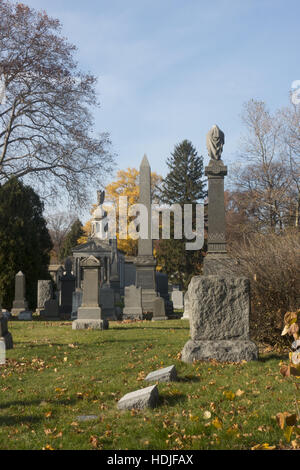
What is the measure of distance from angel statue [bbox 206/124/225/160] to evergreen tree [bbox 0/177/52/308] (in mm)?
11667

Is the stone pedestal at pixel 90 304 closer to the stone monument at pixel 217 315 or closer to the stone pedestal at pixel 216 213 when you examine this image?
the stone pedestal at pixel 216 213

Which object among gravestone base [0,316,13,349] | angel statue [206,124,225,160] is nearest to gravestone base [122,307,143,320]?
angel statue [206,124,225,160]

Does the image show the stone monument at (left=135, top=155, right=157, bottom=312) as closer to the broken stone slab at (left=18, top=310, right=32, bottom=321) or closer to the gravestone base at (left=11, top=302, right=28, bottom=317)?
the gravestone base at (left=11, top=302, right=28, bottom=317)

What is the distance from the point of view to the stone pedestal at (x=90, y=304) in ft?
41.5

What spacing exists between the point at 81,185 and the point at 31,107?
14.4 ft

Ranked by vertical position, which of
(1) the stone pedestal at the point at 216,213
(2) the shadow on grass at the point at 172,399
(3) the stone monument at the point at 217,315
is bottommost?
(2) the shadow on grass at the point at 172,399

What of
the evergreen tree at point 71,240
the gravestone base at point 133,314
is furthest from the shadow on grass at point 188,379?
the evergreen tree at point 71,240

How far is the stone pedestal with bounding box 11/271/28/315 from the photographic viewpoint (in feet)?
60.7

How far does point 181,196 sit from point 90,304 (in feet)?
104

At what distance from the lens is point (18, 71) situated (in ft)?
64.1

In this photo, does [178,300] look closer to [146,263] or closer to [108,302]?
[146,263]

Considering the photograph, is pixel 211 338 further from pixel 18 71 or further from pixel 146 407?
pixel 18 71

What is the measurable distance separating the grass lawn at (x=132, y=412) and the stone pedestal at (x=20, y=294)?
34.4 feet

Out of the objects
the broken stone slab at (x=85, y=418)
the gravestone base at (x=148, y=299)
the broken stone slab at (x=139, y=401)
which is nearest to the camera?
the broken stone slab at (x=85, y=418)
